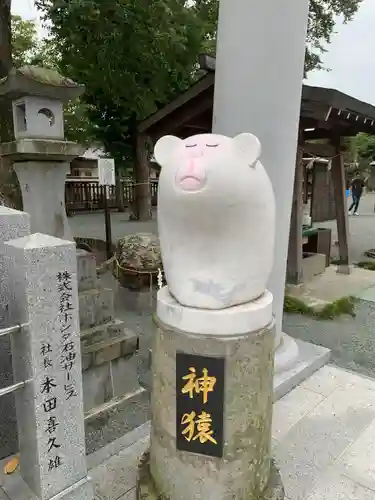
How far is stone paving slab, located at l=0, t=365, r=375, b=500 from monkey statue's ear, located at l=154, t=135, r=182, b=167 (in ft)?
6.54

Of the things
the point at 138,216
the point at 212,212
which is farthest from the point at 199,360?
the point at 138,216

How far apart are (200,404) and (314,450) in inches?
61.6

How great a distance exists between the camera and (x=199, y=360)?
2.11 meters

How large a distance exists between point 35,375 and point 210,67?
Result: 492 cm

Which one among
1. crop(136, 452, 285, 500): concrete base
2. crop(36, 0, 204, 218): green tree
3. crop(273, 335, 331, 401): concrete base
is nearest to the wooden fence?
crop(36, 0, 204, 218): green tree

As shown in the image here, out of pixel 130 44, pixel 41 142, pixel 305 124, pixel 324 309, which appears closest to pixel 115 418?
pixel 41 142

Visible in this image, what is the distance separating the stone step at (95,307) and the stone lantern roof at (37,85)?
204 centimetres

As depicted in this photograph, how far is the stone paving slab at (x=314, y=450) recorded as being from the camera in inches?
109

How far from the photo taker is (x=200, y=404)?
2156 mm

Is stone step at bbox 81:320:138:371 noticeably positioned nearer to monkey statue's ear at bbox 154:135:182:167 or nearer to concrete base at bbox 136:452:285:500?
concrete base at bbox 136:452:285:500

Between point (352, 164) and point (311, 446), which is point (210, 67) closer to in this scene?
point (311, 446)

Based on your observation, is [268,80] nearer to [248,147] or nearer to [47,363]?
[248,147]

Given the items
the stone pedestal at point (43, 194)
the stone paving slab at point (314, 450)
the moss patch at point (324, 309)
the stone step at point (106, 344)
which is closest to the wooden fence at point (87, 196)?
the moss patch at point (324, 309)

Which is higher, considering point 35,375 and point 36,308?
point 36,308
